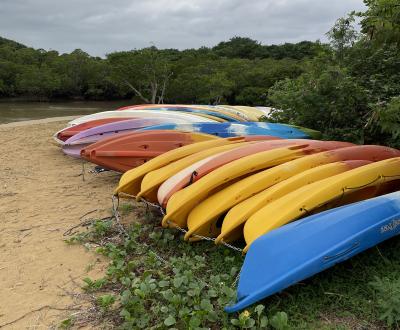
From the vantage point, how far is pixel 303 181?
130 inches

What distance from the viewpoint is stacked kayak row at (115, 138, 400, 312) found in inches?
92.8

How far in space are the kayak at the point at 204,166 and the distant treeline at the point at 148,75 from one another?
639 inches

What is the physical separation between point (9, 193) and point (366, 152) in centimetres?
415

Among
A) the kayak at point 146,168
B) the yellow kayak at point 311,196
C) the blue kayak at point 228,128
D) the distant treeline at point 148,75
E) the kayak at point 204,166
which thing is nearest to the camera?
the yellow kayak at point 311,196

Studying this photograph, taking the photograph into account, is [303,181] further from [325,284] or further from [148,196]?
[148,196]

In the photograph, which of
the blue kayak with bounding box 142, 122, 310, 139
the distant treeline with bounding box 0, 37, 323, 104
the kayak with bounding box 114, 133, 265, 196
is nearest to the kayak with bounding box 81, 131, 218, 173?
the blue kayak with bounding box 142, 122, 310, 139

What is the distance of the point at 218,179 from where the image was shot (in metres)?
3.46

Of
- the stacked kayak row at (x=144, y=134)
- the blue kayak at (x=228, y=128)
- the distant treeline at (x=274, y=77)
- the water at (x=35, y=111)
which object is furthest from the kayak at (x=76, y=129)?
the water at (x=35, y=111)

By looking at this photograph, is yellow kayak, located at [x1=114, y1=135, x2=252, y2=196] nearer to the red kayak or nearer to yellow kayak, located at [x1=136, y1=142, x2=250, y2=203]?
yellow kayak, located at [x1=136, y1=142, x2=250, y2=203]

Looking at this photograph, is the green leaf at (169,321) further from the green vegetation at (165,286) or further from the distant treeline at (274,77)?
the distant treeline at (274,77)

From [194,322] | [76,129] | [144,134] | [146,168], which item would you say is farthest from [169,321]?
[76,129]

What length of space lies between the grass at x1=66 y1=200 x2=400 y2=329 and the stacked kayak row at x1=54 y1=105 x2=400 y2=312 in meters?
0.15

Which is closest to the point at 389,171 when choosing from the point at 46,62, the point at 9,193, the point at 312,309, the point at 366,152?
the point at 366,152

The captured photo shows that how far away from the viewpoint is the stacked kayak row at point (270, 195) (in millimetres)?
2371
